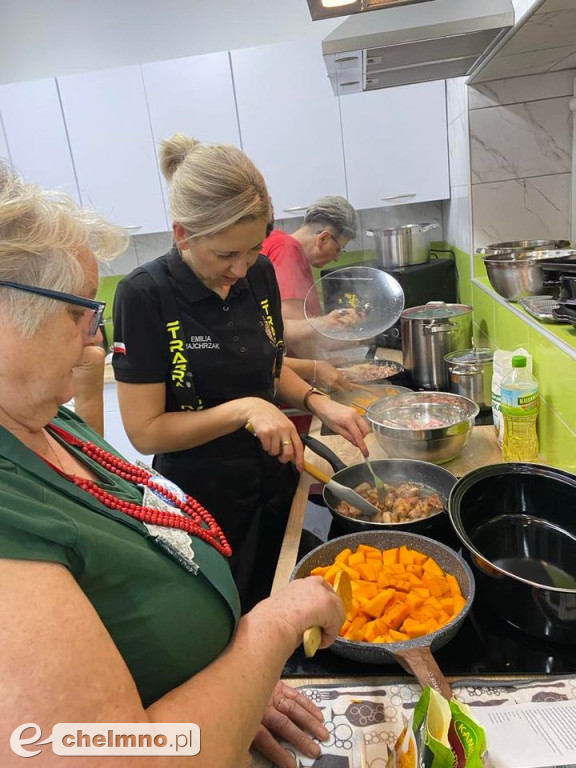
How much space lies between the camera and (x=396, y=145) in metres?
2.62

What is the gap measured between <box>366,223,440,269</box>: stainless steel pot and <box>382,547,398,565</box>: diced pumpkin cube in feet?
6.14

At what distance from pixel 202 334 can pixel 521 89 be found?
5.02ft

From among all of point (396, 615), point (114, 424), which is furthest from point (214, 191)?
point (114, 424)

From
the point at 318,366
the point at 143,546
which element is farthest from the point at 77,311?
the point at 318,366

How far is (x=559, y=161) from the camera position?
1.96 meters

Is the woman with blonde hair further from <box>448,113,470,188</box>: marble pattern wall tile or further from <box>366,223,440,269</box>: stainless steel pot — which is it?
<box>366,223,440,269</box>: stainless steel pot

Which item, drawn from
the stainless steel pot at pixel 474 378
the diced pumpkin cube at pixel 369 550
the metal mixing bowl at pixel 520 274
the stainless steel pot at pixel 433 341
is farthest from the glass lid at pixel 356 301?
the diced pumpkin cube at pixel 369 550

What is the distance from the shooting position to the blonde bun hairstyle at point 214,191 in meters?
1.11

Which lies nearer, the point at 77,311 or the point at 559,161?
the point at 77,311

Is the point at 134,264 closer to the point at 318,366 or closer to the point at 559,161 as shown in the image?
the point at 318,366

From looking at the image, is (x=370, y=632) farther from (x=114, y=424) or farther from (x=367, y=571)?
(x=114, y=424)

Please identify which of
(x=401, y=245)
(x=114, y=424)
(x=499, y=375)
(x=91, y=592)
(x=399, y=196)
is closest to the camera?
(x=91, y=592)

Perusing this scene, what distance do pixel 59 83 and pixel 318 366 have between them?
6.75 ft

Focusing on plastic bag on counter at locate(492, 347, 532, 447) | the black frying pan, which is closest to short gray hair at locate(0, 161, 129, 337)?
the black frying pan
